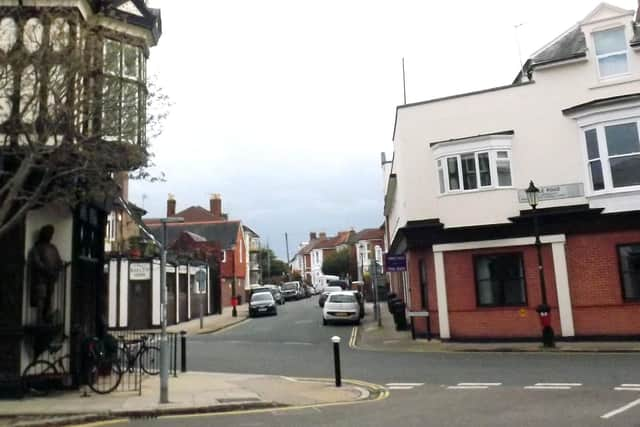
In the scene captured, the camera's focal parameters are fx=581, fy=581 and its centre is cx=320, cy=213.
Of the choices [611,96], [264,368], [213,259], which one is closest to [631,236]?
[611,96]

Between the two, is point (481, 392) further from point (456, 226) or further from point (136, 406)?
point (456, 226)

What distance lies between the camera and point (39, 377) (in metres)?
11.3

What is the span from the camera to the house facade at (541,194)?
1984cm

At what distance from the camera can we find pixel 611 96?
20.5 meters

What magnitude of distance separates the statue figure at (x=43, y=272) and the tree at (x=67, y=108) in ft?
3.38

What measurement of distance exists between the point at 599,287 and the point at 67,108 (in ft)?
58.0

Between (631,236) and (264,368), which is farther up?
(631,236)

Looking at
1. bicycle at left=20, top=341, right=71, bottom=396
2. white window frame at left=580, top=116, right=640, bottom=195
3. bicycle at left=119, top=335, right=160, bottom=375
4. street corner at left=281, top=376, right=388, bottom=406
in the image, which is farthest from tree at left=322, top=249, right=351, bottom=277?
bicycle at left=20, top=341, right=71, bottom=396

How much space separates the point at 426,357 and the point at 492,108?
1006 centimetres

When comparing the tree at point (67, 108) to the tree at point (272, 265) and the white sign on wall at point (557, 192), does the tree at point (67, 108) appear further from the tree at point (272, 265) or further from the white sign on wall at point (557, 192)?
the tree at point (272, 265)

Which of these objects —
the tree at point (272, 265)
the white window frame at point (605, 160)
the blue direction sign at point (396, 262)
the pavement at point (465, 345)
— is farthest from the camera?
the tree at point (272, 265)

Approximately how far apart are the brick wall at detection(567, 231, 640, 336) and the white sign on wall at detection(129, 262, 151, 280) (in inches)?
836

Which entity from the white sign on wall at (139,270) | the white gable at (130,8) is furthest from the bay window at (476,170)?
the white sign on wall at (139,270)

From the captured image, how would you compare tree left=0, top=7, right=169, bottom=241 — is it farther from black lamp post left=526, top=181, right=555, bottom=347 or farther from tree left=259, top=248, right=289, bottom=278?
tree left=259, top=248, right=289, bottom=278
